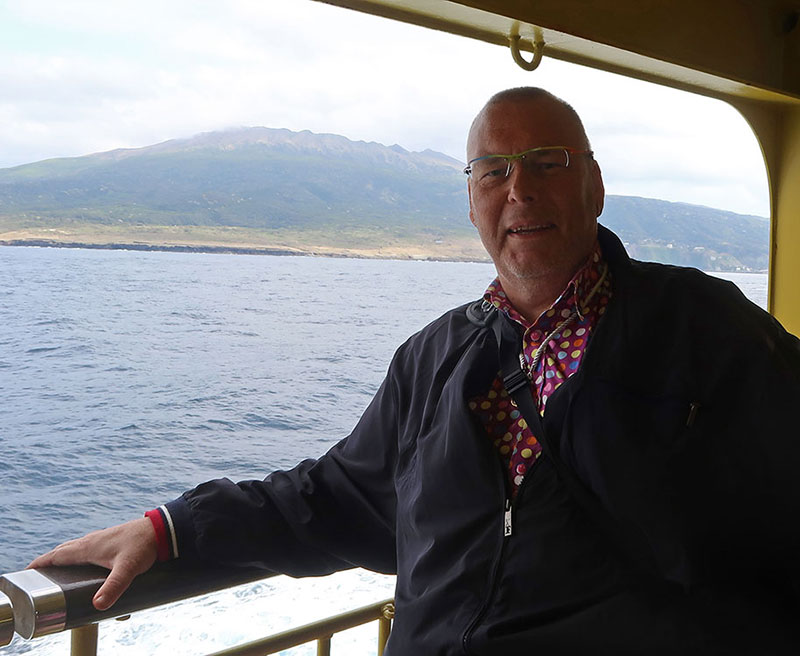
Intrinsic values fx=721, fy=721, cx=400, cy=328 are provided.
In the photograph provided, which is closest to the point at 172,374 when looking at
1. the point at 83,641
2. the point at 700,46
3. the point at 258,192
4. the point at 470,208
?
the point at 258,192

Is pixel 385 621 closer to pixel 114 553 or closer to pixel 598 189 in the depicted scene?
pixel 114 553

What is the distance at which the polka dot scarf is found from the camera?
3.94 ft

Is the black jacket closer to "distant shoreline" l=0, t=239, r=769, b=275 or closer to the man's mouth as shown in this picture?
the man's mouth

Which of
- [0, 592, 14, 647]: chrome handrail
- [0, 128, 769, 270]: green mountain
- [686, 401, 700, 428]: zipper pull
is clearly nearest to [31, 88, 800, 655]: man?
[686, 401, 700, 428]: zipper pull

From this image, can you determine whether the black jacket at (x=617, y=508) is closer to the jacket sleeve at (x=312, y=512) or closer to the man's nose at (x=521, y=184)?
the jacket sleeve at (x=312, y=512)

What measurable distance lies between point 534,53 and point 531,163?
1.59ft

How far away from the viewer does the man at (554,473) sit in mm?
1016

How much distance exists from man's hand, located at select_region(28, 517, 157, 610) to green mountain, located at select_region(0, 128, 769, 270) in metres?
8.18

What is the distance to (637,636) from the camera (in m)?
0.99

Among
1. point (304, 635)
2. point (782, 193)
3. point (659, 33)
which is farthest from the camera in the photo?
point (782, 193)

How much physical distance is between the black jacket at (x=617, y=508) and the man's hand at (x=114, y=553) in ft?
0.24

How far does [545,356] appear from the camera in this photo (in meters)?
1.28

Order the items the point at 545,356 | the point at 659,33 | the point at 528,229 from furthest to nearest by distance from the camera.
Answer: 1. the point at 659,33
2. the point at 528,229
3. the point at 545,356

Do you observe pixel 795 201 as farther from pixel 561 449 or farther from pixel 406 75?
pixel 406 75
